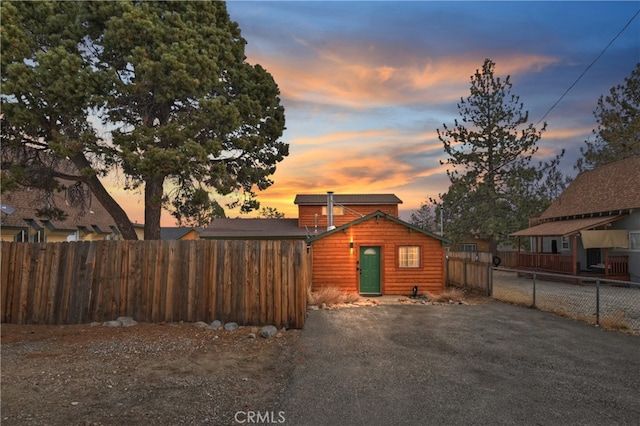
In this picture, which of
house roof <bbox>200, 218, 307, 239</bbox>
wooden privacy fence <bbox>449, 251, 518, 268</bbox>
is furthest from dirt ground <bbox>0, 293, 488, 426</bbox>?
wooden privacy fence <bbox>449, 251, 518, 268</bbox>

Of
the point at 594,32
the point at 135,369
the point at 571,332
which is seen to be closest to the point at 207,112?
the point at 135,369

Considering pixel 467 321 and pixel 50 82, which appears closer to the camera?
pixel 467 321

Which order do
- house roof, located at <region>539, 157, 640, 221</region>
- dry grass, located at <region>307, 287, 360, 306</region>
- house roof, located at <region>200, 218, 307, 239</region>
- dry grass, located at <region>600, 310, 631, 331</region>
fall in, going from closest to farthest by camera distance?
dry grass, located at <region>600, 310, 631, 331</region> < dry grass, located at <region>307, 287, 360, 306</region> < house roof, located at <region>539, 157, 640, 221</region> < house roof, located at <region>200, 218, 307, 239</region>

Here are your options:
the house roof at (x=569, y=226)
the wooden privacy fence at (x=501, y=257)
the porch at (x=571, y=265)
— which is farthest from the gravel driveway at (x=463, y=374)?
the wooden privacy fence at (x=501, y=257)

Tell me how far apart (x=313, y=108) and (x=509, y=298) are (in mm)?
12250

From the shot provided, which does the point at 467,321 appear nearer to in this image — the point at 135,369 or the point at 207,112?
the point at 135,369

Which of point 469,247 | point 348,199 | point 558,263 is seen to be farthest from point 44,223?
point 469,247

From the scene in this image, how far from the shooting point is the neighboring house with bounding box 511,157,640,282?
21.9 meters

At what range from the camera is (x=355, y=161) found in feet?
87.1

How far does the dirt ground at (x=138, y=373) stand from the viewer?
4.74m

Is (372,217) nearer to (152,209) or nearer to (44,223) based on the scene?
(152,209)

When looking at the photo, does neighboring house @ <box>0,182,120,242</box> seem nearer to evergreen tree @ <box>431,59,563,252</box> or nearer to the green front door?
the green front door

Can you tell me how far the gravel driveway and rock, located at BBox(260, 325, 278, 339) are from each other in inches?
29.8

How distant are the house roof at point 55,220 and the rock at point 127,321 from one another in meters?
9.60
